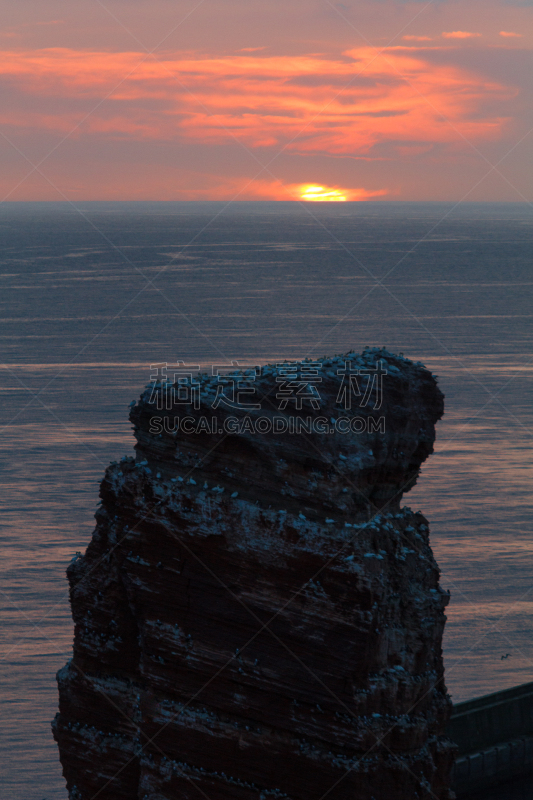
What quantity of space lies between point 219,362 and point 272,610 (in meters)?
56.8

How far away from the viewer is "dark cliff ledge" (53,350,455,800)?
14.5 meters

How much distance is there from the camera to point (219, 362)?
7112 centimetres

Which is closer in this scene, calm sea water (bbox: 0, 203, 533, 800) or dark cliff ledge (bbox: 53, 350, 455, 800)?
dark cliff ledge (bbox: 53, 350, 455, 800)

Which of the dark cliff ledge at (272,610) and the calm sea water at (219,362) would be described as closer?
the dark cliff ledge at (272,610)

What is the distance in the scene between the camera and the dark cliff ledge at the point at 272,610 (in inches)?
570

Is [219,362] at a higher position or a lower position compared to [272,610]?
higher

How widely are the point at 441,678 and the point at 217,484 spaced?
469 cm

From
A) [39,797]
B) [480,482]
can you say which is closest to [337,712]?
[39,797]

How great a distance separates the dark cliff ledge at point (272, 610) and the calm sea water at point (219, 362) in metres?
10.7

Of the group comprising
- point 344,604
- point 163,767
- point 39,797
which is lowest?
point 39,797

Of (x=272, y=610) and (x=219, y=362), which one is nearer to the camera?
(x=272, y=610)

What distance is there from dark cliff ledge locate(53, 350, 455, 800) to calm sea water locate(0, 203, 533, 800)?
10660 mm

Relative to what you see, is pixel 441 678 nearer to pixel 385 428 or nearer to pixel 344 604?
pixel 344 604

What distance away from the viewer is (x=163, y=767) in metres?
15.6
